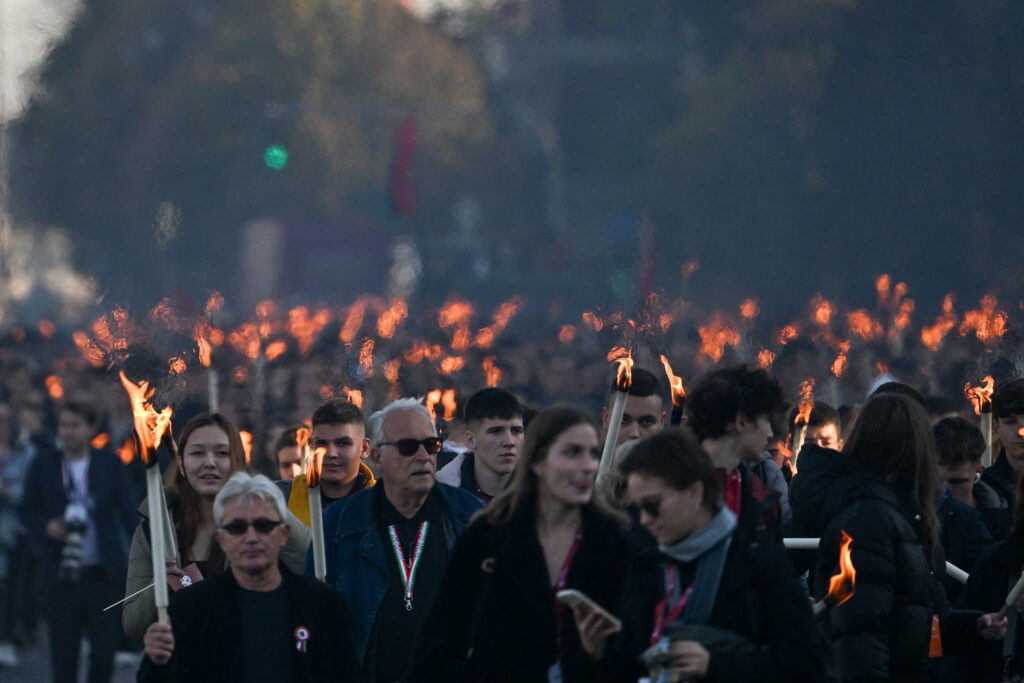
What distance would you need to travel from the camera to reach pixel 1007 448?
9.52 m

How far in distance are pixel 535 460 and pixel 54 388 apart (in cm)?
1668

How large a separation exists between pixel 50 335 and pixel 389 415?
2896cm

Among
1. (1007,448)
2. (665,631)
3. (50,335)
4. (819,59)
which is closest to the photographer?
(665,631)

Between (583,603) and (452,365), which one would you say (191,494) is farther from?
(452,365)

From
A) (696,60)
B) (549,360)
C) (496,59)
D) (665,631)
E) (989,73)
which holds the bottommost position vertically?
(665,631)

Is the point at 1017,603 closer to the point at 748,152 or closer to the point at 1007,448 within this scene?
the point at 1007,448

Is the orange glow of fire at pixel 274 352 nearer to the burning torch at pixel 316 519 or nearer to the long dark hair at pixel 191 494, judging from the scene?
the long dark hair at pixel 191 494

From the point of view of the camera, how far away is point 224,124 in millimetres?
70250

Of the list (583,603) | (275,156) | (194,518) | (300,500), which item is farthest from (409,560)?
(275,156)

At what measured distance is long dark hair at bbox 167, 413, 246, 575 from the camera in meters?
8.42

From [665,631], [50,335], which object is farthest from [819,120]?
[665,631]

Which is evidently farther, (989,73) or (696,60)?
(696,60)

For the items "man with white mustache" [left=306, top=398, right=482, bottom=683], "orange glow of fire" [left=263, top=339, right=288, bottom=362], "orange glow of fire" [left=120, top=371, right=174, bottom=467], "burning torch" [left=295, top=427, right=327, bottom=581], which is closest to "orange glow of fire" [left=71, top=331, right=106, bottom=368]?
"orange glow of fire" [left=263, top=339, right=288, bottom=362]

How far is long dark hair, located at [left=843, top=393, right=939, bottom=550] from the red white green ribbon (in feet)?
4.68
